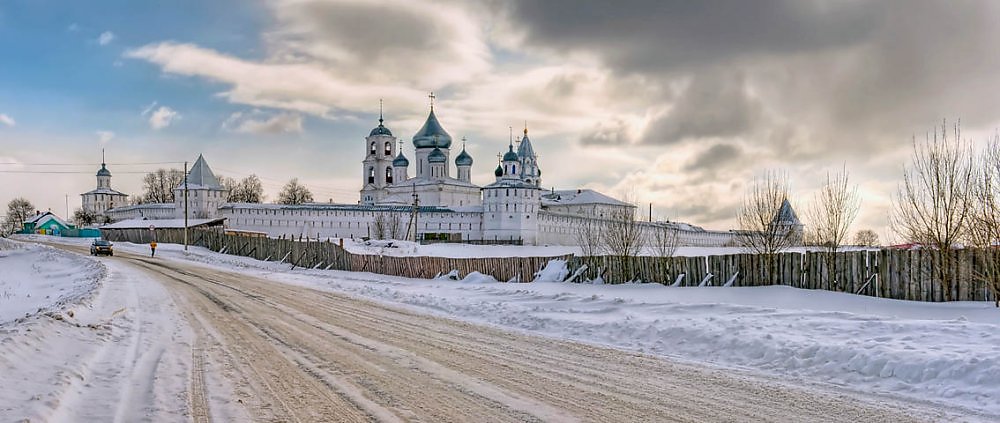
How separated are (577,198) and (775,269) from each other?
118276mm

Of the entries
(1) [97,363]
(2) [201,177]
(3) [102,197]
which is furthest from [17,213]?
(1) [97,363]

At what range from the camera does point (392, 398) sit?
7.21 m

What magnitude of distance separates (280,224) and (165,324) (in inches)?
3072

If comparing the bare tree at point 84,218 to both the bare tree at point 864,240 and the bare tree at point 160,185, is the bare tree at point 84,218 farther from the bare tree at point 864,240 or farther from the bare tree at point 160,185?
the bare tree at point 864,240

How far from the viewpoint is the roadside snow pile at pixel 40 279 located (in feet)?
66.9

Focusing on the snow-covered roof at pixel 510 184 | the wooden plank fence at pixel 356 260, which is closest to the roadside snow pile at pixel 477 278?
the wooden plank fence at pixel 356 260

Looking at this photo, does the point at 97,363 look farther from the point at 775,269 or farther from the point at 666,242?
the point at 666,242

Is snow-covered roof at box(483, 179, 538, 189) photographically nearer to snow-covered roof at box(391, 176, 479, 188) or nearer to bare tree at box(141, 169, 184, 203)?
snow-covered roof at box(391, 176, 479, 188)

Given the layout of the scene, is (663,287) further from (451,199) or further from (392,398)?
(451,199)

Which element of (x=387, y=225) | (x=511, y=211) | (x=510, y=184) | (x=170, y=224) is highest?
(x=510, y=184)

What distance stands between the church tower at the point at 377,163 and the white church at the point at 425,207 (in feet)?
0.54

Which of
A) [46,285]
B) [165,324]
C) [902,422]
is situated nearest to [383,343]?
[165,324]

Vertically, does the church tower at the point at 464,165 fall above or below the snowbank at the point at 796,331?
above

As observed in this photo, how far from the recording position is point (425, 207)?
309 ft
